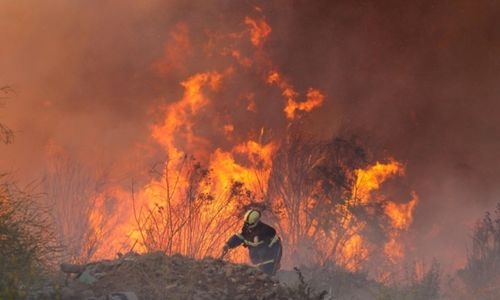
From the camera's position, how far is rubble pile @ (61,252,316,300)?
920 centimetres

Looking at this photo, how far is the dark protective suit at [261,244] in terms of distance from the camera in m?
12.4

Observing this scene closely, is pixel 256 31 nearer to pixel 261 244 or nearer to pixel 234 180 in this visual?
pixel 234 180

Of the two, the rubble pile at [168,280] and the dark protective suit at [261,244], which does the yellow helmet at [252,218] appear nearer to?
the dark protective suit at [261,244]

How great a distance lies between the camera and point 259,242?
491 inches

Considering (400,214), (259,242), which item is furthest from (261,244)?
(400,214)

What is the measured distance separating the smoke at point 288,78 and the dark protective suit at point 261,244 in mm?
9349

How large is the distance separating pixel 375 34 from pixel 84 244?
1780cm

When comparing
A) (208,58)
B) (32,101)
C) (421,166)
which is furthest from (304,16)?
(32,101)

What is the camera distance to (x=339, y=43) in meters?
28.1

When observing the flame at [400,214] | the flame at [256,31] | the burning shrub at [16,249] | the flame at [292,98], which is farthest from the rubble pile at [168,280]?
the flame at [256,31]

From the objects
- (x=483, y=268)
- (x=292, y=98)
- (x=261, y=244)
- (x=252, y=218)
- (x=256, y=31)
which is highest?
(x=256, y=31)

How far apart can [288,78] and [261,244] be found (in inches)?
515

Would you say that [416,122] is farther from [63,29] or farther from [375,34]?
[63,29]

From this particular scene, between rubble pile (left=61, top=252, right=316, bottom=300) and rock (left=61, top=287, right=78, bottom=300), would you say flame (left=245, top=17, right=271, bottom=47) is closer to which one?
rubble pile (left=61, top=252, right=316, bottom=300)
